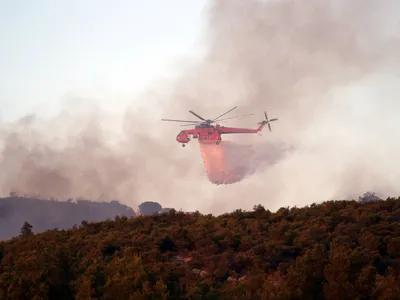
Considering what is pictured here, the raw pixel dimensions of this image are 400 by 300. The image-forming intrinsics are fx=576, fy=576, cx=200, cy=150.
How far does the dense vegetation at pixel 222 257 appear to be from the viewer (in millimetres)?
20078

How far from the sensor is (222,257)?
27.7 m

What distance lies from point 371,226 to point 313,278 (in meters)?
10.8

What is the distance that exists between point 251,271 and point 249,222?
11523mm

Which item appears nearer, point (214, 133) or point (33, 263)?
point (33, 263)

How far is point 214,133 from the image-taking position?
130 meters

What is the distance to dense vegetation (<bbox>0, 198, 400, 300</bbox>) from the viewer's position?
20078 millimetres

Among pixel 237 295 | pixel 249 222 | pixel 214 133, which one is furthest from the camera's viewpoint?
pixel 214 133

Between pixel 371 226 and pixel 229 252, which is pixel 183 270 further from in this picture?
pixel 371 226

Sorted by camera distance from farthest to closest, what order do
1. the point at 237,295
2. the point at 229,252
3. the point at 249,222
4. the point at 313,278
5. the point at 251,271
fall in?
the point at 249,222 < the point at 229,252 < the point at 251,271 < the point at 313,278 < the point at 237,295

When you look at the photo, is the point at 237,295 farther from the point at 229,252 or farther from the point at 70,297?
the point at 229,252

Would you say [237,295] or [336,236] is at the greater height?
[336,236]

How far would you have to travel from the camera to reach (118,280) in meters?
20.3

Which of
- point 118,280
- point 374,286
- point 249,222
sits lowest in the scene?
point 374,286

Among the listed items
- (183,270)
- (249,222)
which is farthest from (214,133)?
(183,270)
